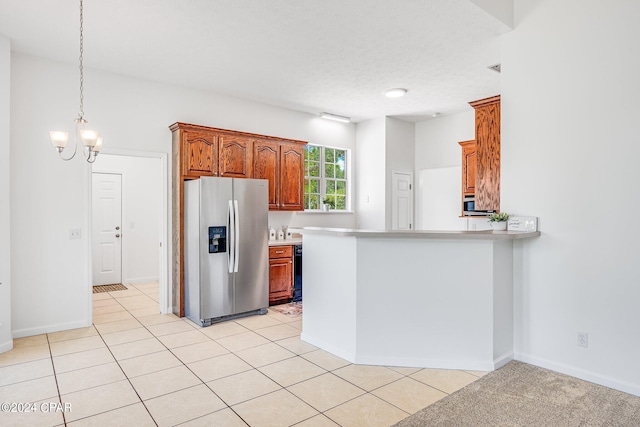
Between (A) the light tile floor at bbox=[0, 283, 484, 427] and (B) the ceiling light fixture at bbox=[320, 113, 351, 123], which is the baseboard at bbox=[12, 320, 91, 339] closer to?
(A) the light tile floor at bbox=[0, 283, 484, 427]

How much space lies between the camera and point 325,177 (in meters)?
6.86

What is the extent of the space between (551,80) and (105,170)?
6646mm

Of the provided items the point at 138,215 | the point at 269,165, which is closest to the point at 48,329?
the point at 138,215

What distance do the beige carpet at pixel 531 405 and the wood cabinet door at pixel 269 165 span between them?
12.1 feet

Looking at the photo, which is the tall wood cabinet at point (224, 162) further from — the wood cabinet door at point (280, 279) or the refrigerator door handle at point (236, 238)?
the wood cabinet door at point (280, 279)

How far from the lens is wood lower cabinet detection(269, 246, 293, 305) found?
5.33m

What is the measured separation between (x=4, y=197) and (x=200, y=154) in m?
1.99

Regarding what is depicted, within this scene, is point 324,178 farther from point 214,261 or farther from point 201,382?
point 201,382

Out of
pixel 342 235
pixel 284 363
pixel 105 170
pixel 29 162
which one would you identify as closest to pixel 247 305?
pixel 284 363

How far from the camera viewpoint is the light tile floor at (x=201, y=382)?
8.13 ft

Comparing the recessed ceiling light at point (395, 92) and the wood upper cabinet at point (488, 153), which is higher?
the recessed ceiling light at point (395, 92)

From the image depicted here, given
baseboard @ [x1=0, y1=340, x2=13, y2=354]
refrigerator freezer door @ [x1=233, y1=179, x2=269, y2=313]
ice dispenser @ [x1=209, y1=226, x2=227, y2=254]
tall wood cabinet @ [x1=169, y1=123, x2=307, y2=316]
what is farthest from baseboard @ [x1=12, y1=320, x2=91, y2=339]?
refrigerator freezer door @ [x1=233, y1=179, x2=269, y2=313]

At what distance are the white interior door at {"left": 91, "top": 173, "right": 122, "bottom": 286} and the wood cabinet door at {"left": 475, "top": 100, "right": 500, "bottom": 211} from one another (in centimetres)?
591

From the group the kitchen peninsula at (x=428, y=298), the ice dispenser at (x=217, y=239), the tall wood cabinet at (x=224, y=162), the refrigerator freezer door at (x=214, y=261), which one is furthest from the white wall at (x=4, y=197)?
the kitchen peninsula at (x=428, y=298)
